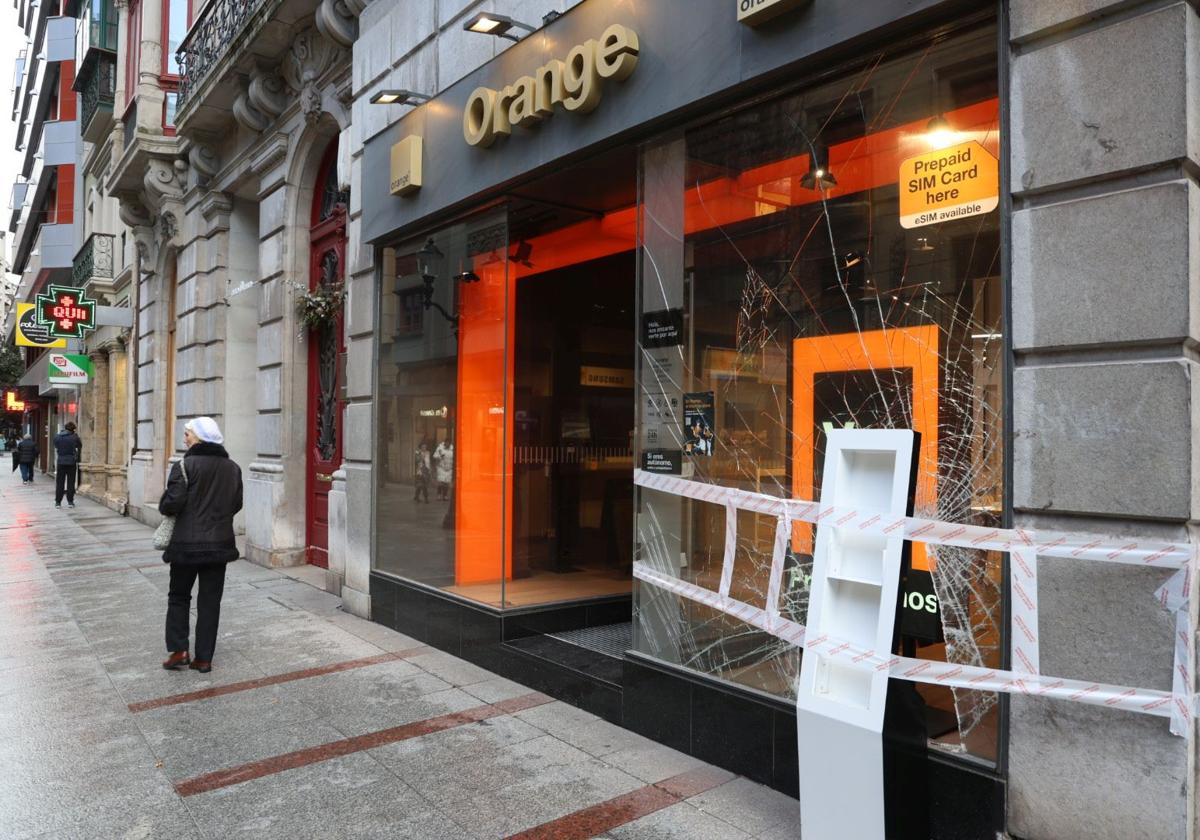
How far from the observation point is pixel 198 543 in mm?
6281

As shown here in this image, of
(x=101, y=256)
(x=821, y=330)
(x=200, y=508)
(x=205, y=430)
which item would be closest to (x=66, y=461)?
(x=101, y=256)

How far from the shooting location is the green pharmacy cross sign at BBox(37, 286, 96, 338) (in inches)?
769

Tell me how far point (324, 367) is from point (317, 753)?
7.04 m

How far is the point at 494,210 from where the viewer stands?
Answer: 22.2 ft

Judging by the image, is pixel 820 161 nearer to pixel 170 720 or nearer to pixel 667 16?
pixel 667 16

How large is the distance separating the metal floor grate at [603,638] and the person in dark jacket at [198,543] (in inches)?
104

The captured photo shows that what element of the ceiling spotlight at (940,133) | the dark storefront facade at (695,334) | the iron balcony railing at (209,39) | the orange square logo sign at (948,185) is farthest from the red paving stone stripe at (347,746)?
the iron balcony railing at (209,39)

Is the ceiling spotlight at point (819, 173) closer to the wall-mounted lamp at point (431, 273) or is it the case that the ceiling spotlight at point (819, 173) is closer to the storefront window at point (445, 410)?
the storefront window at point (445, 410)

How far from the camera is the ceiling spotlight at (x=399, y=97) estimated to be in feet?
23.4

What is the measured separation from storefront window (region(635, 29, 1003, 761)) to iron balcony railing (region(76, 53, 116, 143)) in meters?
18.6

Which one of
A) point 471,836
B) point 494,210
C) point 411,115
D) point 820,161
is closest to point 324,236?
point 411,115

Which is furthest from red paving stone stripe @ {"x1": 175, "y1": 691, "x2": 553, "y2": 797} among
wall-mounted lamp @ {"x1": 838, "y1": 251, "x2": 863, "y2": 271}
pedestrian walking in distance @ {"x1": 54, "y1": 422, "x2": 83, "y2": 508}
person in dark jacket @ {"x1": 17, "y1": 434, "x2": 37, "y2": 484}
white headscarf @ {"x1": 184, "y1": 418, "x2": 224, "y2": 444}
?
person in dark jacket @ {"x1": 17, "y1": 434, "x2": 37, "y2": 484}

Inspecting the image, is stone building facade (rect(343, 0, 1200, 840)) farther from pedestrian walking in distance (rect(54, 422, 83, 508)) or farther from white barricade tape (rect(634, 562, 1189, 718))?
pedestrian walking in distance (rect(54, 422, 83, 508))

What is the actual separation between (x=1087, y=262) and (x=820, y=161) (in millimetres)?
1580
